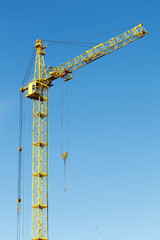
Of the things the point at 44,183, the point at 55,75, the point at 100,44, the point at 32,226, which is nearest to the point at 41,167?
the point at 44,183

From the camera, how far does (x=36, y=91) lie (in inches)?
3334

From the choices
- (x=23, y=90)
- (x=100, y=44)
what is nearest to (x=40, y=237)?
(x=23, y=90)

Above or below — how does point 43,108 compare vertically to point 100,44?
below

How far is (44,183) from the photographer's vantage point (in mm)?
81250

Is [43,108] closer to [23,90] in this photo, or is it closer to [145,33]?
[23,90]

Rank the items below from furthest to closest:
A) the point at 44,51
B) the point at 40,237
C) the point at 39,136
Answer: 1. the point at 44,51
2. the point at 39,136
3. the point at 40,237

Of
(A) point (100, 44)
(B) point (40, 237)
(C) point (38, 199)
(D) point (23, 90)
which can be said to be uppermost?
(A) point (100, 44)

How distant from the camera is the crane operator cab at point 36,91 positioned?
277 feet

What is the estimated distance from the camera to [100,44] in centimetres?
8225

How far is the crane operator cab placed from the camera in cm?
8456

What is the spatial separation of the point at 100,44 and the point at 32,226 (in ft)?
99.3

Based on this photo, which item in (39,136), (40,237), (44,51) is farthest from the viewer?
(44,51)

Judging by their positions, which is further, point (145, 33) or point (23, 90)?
point (23, 90)

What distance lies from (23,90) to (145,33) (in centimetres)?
2263
